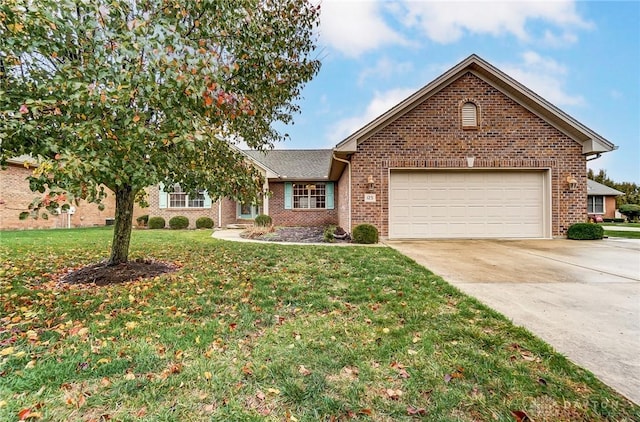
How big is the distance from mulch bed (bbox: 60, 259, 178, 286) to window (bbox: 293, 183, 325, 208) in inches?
482

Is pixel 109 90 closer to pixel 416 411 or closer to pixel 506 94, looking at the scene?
pixel 416 411

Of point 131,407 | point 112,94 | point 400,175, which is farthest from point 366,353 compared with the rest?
point 400,175

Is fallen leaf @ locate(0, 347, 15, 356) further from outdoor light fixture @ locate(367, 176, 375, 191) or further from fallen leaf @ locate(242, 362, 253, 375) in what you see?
outdoor light fixture @ locate(367, 176, 375, 191)

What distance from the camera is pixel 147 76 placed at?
3.33m

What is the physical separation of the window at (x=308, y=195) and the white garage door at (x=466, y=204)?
25.6 ft

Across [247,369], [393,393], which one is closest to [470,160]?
[393,393]

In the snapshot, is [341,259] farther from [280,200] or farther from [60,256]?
[280,200]

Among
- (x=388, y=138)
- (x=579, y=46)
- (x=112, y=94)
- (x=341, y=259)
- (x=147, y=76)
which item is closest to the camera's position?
(x=112, y=94)

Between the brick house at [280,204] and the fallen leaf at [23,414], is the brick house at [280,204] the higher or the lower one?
the higher one

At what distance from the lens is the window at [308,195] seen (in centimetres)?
1781

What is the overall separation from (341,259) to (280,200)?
38.4 feet

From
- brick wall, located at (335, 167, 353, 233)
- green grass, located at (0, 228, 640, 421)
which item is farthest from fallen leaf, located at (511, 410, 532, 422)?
brick wall, located at (335, 167, 353, 233)

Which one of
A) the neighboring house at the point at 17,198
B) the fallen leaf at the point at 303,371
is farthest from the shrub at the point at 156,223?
the fallen leaf at the point at 303,371

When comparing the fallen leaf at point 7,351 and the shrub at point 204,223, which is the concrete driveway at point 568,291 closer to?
the fallen leaf at point 7,351
